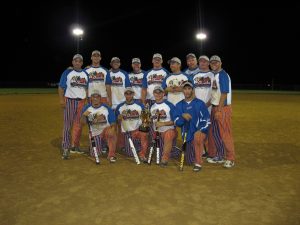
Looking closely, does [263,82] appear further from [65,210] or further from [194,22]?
[65,210]

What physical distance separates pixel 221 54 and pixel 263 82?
9014 mm

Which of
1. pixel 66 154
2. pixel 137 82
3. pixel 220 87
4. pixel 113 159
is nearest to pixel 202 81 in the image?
pixel 220 87

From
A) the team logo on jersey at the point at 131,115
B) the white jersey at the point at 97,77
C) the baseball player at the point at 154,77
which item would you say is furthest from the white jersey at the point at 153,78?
the white jersey at the point at 97,77

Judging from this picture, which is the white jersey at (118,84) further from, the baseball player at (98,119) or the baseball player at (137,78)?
the baseball player at (98,119)

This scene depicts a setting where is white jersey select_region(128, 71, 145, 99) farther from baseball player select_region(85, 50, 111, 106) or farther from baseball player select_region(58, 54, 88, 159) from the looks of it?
baseball player select_region(58, 54, 88, 159)

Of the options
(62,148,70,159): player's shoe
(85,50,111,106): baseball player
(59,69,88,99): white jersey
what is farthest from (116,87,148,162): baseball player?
(62,148,70,159): player's shoe

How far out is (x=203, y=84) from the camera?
7.48 metres

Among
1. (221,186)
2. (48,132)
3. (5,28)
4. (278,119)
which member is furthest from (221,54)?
(221,186)

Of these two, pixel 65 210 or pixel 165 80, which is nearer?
pixel 65 210

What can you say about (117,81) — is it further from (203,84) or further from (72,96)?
(203,84)

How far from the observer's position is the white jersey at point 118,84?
348 inches

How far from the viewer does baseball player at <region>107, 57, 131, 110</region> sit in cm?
883

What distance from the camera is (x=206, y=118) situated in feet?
22.7

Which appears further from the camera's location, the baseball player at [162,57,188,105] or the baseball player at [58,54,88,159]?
the baseball player at [58,54,88,159]
